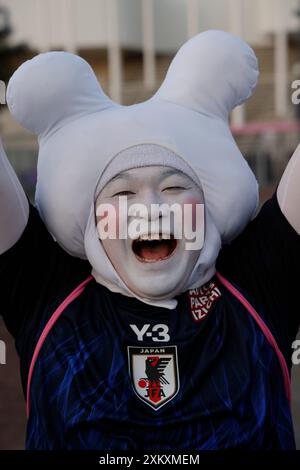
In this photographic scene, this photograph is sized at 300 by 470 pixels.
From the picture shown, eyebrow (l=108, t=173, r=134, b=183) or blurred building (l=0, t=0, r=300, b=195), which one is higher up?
blurred building (l=0, t=0, r=300, b=195)

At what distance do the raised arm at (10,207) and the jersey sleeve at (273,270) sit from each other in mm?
534

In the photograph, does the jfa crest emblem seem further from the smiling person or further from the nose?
the nose

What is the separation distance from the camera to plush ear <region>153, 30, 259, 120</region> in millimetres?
2002

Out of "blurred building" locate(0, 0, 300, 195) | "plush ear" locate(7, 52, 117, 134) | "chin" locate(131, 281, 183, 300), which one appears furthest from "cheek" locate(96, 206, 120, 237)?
"blurred building" locate(0, 0, 300, 195)

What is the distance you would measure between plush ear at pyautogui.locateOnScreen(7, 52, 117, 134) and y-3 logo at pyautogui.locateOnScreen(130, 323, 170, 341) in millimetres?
556

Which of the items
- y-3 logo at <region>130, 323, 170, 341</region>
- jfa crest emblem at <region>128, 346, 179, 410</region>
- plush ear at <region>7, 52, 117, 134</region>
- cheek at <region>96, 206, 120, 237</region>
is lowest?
jfa crest emblem at <region>128, 346, 179, 410</region>

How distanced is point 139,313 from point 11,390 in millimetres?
2445

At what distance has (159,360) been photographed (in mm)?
1854

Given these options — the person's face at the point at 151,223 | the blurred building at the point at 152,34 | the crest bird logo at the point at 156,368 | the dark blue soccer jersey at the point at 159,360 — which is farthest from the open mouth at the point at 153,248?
the blurred building at the point at 152,34

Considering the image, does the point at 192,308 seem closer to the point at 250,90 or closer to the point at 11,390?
the point at 250,90

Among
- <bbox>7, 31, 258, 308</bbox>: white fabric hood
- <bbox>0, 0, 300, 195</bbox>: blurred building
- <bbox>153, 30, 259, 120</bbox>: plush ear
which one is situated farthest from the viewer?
<bbox>0, 0, 300, 195</bbox>: blurred building

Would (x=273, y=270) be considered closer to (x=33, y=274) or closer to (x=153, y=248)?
(x=153, y=248)

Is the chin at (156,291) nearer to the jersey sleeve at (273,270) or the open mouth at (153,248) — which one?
the open mouth at (153,248)

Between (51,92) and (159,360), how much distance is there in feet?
2.30
